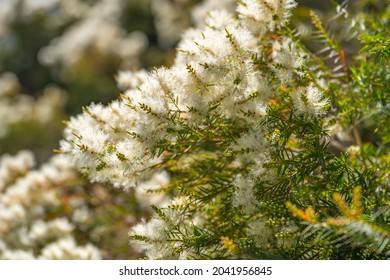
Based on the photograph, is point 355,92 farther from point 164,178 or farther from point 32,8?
point 32,8

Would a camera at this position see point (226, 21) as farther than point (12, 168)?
No

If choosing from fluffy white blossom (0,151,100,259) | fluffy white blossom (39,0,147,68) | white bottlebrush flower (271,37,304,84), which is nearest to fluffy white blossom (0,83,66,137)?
fluffy white blossom (39,0,147,68)

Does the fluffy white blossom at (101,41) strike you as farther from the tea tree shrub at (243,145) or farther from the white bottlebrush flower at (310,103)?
the white bottlebrush flower at (310,103)

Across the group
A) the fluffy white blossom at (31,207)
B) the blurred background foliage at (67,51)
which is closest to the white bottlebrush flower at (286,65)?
the fluffy white blossom at (31,207)

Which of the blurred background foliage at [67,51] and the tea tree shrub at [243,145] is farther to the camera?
the blurred background foliage at [67,51]

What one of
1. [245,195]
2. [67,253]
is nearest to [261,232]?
[245,195]

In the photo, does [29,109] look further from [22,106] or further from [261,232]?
[261,232]

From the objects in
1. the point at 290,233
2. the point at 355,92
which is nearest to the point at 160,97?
the point at 290,233
